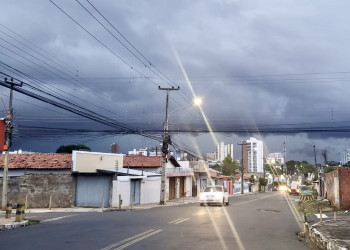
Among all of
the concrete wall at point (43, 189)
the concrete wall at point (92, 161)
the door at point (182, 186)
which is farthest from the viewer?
the door at point (182, 186)

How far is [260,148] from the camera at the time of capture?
7598 inches

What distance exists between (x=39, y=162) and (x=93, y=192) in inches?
251

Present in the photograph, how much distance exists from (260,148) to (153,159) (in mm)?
151898

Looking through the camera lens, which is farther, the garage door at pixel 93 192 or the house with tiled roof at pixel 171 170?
the house with tiled roof at pixel 171 170

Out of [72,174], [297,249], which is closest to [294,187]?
[72,174]

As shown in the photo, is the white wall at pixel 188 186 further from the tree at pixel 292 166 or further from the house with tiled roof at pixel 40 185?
the tree at pixel 292 166

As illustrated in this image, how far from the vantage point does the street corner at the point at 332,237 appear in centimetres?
1093

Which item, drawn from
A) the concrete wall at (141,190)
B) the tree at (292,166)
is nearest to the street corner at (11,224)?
the concrete wall at (141,190)

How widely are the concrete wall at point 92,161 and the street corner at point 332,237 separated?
2453cm

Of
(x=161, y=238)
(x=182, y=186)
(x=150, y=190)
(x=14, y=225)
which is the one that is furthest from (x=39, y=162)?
(x=161, y=238)

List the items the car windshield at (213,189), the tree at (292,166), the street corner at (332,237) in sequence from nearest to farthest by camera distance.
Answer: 1. the street corner at (332,237)
2. the car windshield at (213,189)
3. the tree at (292,166)

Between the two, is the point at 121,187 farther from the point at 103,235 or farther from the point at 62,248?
the point at 62,248

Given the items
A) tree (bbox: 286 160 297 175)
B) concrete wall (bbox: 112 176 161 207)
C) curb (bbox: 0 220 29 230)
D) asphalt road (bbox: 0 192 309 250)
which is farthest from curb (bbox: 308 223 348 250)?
tree (bbox: 286 160 297 175)

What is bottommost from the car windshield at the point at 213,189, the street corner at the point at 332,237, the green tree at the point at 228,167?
the street corner at the point at 332,237
